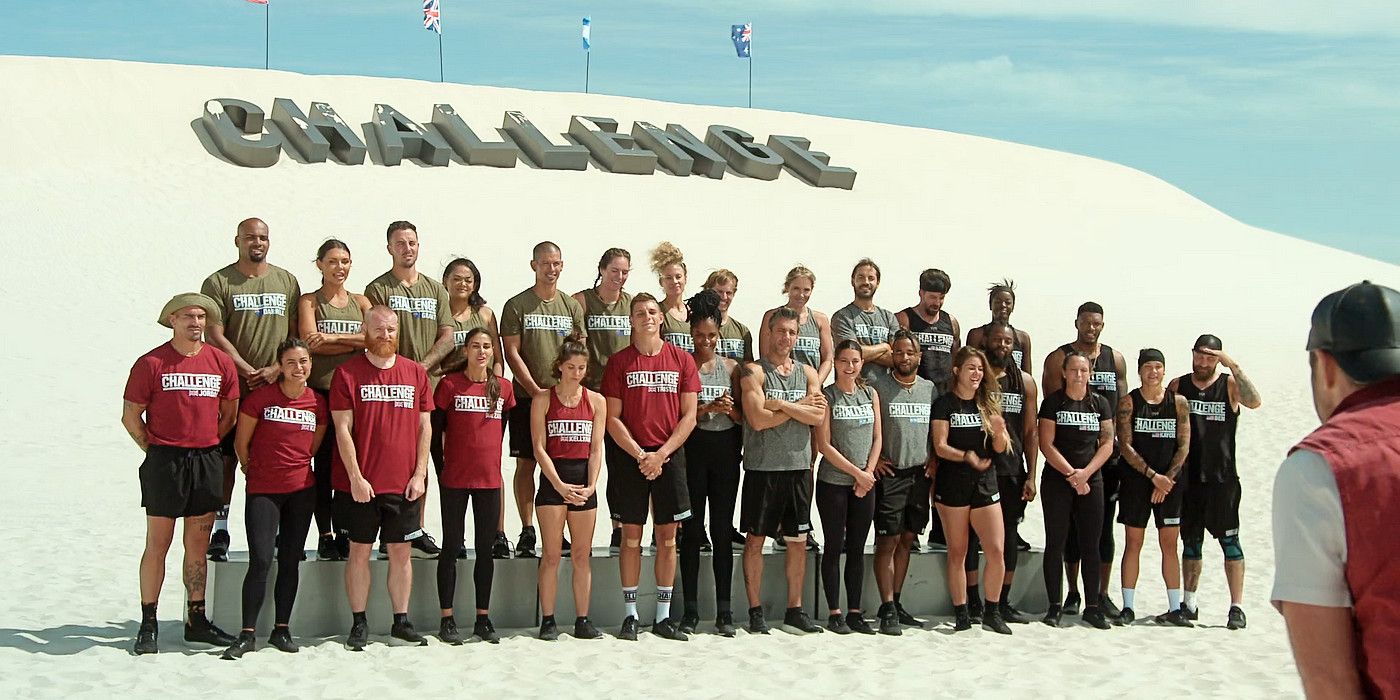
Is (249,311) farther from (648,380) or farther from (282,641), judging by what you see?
(648,380)

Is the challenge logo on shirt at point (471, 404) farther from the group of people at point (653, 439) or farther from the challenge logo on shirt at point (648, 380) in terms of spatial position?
the challenge logo on shirt at point (648, 380)

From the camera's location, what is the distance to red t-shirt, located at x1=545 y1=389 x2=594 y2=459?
7188 millimetres

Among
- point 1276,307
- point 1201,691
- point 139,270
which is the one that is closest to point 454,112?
point 139,270

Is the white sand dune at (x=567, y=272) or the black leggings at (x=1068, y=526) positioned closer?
the white sand dune at (x=567, y=272)

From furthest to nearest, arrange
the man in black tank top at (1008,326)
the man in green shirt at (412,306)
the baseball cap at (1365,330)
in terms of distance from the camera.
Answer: the man in black tank top at (1008,326) < the man in green shirt at (412,306) < the baseball cap at (1365,330)

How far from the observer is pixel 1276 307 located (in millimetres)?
26312

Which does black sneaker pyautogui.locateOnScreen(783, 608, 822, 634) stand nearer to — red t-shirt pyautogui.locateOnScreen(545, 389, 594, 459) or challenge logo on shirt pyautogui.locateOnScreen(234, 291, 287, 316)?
red t-shirt pyautogui.locateOnScreen(545, 389, 594, 459)

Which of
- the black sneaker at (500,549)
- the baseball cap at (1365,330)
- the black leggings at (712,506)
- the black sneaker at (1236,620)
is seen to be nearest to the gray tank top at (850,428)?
the black leggings at (712,506)

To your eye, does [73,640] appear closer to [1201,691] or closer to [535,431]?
[535,431]

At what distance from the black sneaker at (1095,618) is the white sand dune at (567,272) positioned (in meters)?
0.12

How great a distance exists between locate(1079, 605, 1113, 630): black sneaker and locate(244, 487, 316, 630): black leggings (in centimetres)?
453

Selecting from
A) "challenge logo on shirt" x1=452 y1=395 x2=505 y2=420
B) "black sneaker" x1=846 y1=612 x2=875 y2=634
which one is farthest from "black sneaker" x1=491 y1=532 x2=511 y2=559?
"black sneaker" x1=846 y1=612 x2=875 y2=634

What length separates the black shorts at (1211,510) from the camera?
26.2 feet

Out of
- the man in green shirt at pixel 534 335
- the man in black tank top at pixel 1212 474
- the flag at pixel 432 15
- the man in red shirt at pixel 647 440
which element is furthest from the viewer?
the flag at pixel 432 15
